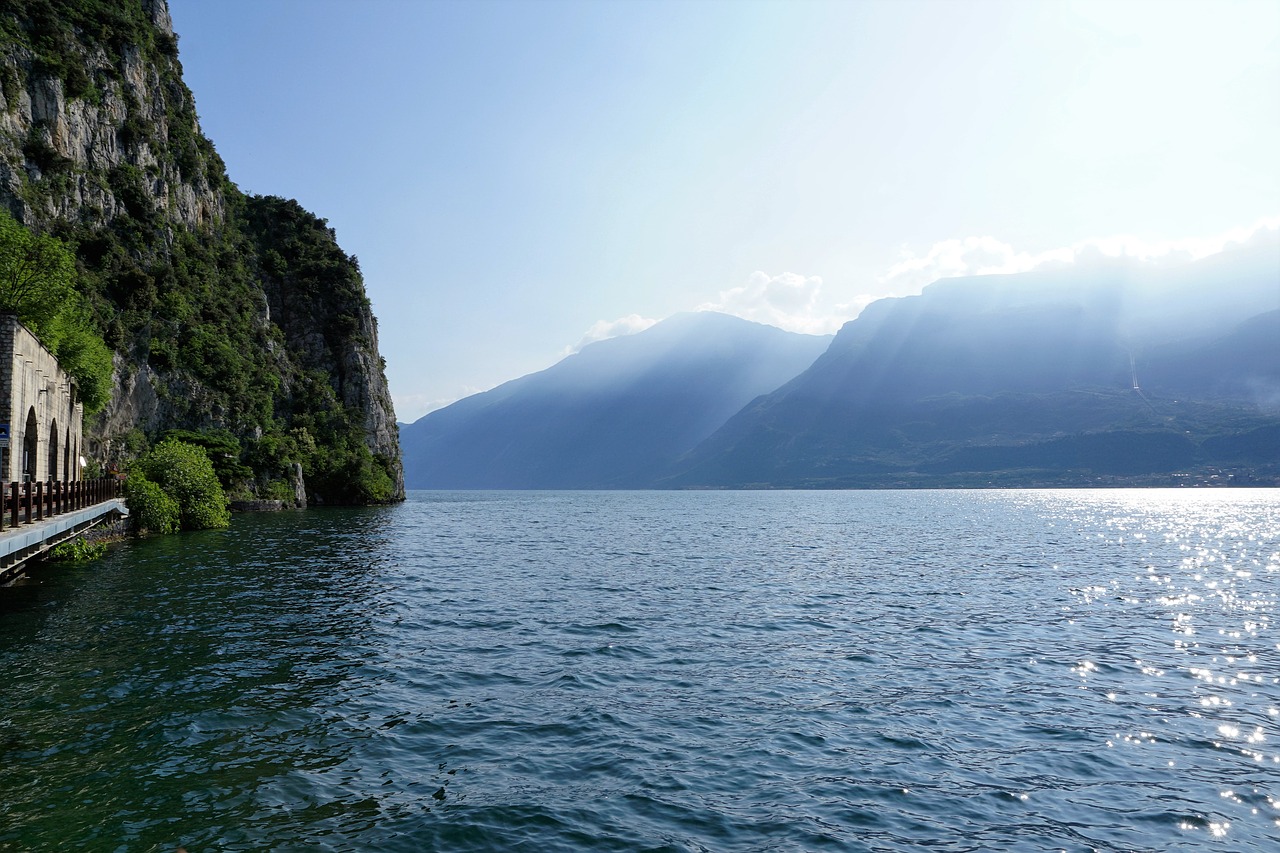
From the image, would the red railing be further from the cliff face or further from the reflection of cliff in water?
the cliff face

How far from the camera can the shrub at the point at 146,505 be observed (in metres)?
47.7

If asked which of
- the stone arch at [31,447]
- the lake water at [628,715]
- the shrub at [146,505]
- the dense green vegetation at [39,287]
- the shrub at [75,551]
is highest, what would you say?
the dense green vegetation at [39,287]

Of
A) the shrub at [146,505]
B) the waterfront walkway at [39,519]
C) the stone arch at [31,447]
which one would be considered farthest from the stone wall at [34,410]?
the shrub at [146,505]

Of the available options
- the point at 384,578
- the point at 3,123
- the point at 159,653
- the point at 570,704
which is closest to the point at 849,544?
the point at 384,578

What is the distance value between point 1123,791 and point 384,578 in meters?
29.5

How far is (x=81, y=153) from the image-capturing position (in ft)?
227

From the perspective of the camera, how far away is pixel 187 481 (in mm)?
52688

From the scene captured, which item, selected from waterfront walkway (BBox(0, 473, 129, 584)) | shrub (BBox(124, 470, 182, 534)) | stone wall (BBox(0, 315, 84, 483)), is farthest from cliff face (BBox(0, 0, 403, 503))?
waterfront walkway (BBox(0, 473, 129, 584))

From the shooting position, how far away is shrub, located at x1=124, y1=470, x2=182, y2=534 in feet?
156

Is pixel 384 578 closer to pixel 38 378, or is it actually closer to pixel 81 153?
pixel 38 378

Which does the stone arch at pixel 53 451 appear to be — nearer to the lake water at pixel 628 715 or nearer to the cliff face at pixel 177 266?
the lake water at pixel 628 715

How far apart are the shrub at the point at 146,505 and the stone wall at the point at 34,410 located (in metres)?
3.32

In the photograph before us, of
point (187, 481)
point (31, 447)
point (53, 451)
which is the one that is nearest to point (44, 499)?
point (31, 447)

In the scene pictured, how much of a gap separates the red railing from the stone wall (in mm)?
2072
